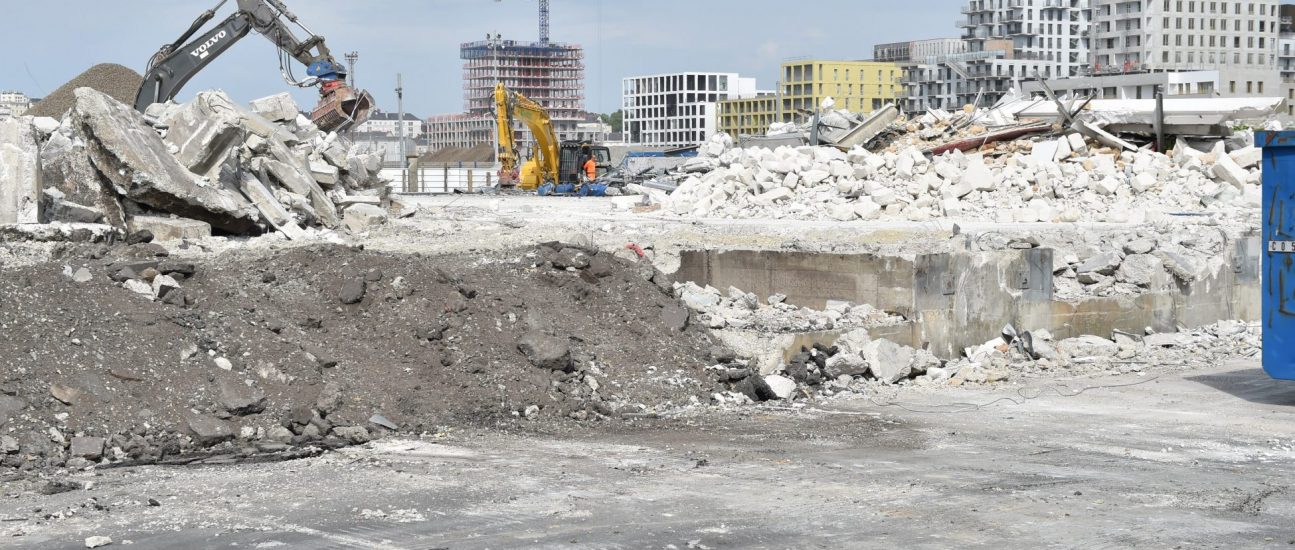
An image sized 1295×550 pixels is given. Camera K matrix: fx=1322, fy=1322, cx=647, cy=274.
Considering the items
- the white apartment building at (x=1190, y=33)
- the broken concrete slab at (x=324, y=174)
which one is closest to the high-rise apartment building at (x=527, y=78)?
the white apartment building at (x=1190, y=33)

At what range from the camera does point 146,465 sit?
7.80m

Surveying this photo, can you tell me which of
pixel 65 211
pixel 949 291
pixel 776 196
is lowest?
pixel 949 291

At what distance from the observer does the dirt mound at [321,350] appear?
838 cm

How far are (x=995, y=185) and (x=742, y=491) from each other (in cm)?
1573

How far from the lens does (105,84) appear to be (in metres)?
26.6

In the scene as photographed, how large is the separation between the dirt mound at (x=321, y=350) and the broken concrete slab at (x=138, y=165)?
2.25m

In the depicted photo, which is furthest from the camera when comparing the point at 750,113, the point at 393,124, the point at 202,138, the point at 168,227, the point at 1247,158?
the point at 393,124

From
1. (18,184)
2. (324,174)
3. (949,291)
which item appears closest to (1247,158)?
(949,291)

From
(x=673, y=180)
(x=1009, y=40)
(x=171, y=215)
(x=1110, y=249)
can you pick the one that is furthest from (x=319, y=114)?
(x=1009, y=40)

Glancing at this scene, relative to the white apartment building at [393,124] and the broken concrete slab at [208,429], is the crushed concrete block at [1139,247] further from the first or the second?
the white apartment building at [393,124]

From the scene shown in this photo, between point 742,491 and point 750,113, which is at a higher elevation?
point 750,113

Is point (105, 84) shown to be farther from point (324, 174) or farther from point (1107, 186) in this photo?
point (1107, 186)

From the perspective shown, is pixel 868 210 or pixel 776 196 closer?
pixel 868 210

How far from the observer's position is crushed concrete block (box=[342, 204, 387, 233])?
700 inches
